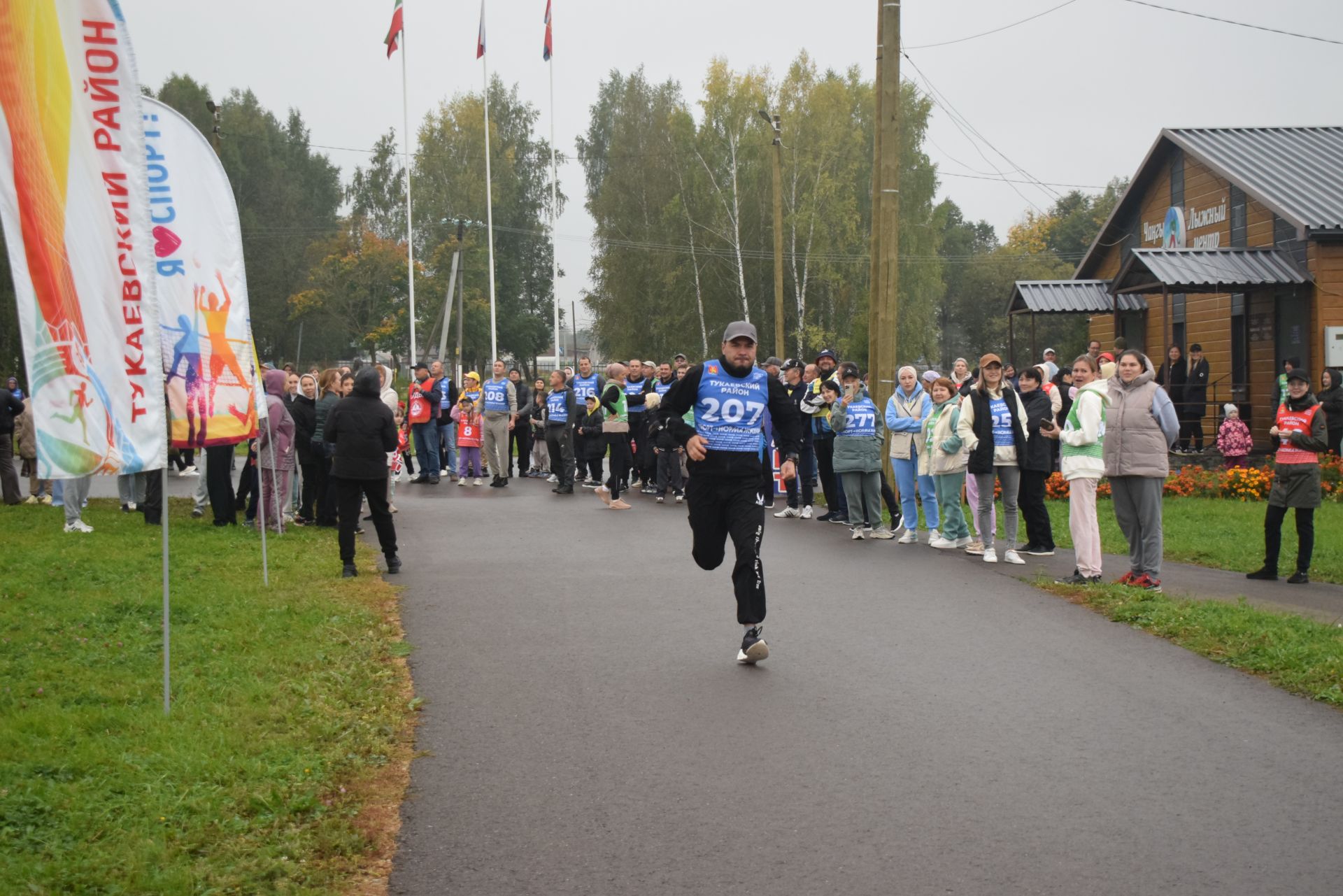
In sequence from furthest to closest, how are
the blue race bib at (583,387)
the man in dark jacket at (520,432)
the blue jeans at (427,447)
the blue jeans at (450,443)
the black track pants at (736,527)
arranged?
the blue jeans at (450,443) → the man in dark jacket at (520,432) → the blue jeans at (427,447) → the blue race bib at (583,387) → the black track pants at (736,527)

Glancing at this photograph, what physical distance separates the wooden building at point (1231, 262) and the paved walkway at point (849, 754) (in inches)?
695

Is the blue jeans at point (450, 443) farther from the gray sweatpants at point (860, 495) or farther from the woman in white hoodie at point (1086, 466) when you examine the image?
the woman in white hoodie at point (1086, 466)

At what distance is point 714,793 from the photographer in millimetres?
5688

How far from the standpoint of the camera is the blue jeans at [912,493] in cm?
1494

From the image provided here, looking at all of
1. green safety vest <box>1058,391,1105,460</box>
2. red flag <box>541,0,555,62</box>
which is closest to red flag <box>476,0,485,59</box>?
red flag <box>541,0,555,62</box>

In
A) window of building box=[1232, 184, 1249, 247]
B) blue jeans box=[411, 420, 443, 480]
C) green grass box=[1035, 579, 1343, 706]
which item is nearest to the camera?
green grass box=[1035, 579, 1343, 706]

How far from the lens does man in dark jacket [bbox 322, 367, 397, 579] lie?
12086 millimetres

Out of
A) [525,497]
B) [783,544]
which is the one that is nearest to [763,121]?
[525,497]

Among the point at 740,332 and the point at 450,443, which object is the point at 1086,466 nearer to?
the point at 740,332

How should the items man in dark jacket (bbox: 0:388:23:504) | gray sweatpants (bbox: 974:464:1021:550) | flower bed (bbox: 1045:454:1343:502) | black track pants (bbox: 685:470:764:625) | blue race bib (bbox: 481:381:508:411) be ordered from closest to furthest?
black track pants (bbox: 685:470:764:625) < gray sweatpants (bbox: 974:464:1021:550) < man in dark jacket (bbox: 0:388:23:504) < flower bed (bbox: 1045:454:1343:502) < blue race bib (bbox: 481:381:508:411)

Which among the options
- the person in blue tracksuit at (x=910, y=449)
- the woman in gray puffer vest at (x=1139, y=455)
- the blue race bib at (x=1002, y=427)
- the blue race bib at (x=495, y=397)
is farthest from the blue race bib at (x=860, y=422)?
the blue race bib at (x=495, y=397)

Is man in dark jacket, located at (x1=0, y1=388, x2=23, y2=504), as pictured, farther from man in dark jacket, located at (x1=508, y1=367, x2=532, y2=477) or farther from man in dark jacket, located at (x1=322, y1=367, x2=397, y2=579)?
man in dark jacket, located at (x1=322, y1=367, x2=397, y2=579)

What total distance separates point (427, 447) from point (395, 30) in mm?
22975

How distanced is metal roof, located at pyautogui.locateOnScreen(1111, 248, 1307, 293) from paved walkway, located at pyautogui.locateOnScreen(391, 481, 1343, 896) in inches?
645
